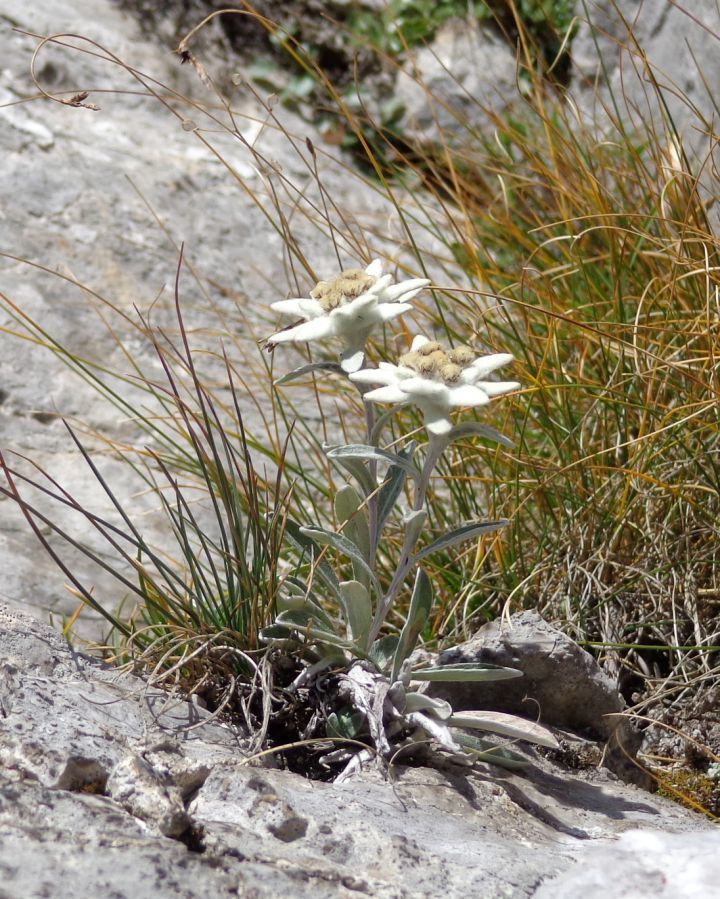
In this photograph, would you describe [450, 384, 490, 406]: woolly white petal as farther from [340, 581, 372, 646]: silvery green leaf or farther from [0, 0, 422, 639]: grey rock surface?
[0, 0, 422, 639]: grey rock surface

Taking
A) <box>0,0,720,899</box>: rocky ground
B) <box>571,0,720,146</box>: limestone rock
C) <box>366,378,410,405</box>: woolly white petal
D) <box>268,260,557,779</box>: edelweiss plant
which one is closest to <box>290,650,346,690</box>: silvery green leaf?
<box>268,260,557,779</box>: edelweiss plant

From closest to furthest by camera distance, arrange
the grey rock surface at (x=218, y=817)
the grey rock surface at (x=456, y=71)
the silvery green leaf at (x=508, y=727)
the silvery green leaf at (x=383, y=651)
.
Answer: the grey rock surface at (x=218, y=817) < the silvery green leaf at (x=508, y=727) < the silvery green leaf at (x=383, y=651) < the grey rock surface at (x=456, y=71)

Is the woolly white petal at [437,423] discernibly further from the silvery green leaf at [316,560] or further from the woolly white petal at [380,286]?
the silvery green leaf at [316,560]

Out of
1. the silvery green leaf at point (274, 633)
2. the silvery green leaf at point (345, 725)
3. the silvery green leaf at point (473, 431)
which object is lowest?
the silvery green leaf at point (345, 725)

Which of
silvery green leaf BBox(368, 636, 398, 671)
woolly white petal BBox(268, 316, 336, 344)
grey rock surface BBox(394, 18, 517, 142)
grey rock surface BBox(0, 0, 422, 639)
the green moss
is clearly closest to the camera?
woolly white petal BBox(268, 316, 336, 344)

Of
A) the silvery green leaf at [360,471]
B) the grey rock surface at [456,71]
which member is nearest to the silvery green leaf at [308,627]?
the silvery green leaf at [360,471]

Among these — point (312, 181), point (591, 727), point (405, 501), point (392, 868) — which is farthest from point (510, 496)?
point (312, 181)

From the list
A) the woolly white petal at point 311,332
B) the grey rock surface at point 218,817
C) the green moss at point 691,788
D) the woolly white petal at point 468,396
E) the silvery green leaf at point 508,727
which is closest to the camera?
the grey rock surface at point 218,817
